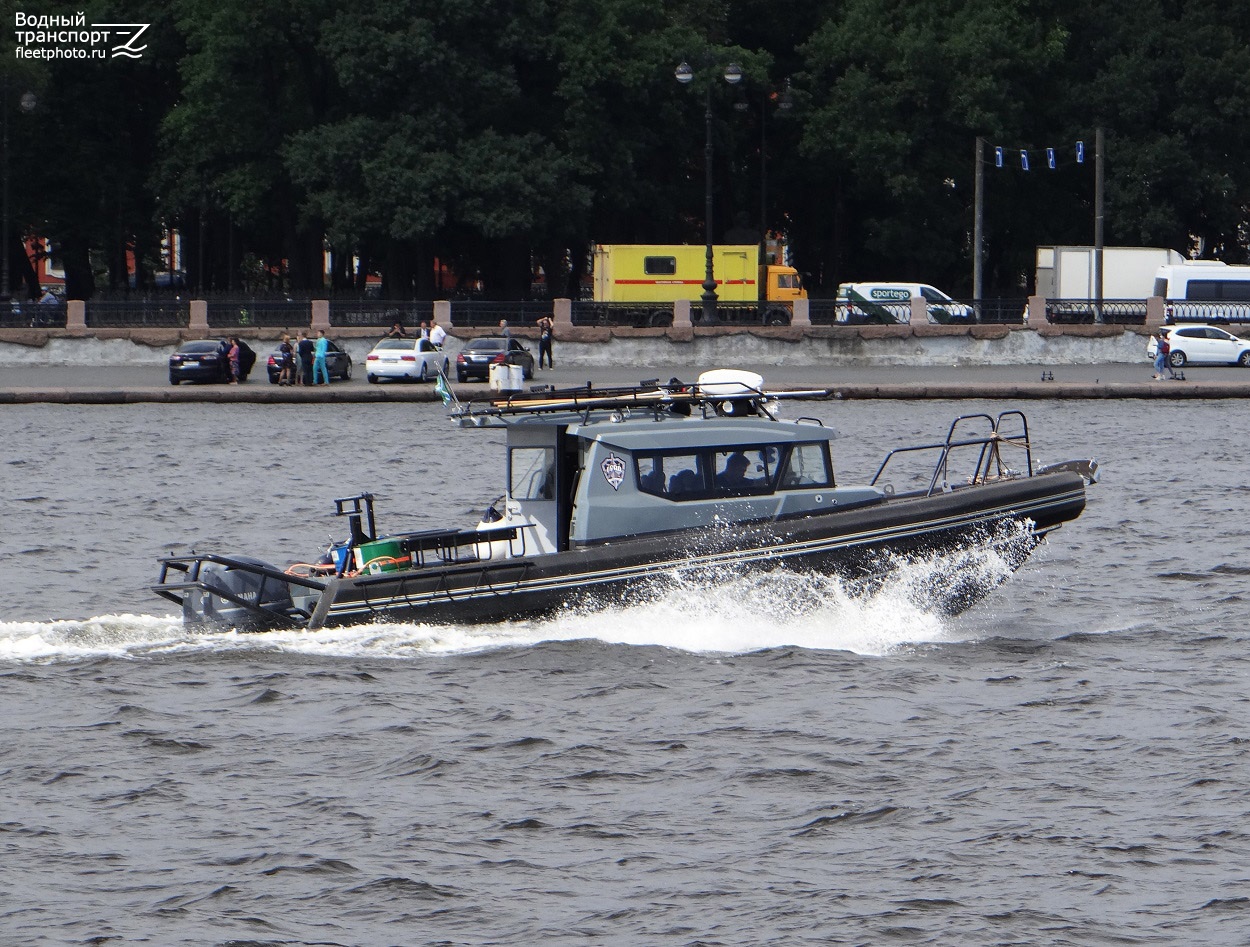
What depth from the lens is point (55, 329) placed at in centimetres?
5059

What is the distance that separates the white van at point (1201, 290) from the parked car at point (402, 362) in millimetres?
20644

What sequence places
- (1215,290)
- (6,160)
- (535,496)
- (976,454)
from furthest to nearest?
1. (6,160)
2. (1215,290)
3. (976,454)
4. (535,496)

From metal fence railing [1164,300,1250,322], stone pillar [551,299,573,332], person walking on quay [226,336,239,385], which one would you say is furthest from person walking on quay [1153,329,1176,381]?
person walking on quay [226,336,239,385]

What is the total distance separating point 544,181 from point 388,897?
161 feet

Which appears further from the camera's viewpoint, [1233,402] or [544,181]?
[544,181]

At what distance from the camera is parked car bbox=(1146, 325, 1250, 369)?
49125 millimetres

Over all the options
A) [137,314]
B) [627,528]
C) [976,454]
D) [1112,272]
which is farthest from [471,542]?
[1112,272]

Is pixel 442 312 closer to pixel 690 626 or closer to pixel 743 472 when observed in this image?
pixel 743 472

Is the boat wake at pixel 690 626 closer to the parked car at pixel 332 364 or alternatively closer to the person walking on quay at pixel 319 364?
the person walking on quay at pixel 319 364

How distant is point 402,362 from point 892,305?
1686 centimetres

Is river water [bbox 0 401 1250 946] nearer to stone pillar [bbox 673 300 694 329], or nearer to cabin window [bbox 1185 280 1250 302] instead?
stone pillar [bbox 673 300 694 329]

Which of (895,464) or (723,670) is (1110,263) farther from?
(723,670)

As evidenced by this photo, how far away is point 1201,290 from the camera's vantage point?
2130 inches

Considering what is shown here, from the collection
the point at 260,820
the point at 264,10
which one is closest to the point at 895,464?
the point at 260,820
